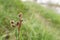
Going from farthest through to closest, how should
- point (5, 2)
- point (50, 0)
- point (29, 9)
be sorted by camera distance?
point (50, 0), point (29, 9), point (5, 2)

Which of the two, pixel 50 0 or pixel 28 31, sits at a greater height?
pixel 28 31

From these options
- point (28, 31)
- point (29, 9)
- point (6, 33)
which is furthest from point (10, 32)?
point (29, 9)

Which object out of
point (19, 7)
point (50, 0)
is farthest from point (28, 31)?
point (50, 0)

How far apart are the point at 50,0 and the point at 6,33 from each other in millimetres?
2990

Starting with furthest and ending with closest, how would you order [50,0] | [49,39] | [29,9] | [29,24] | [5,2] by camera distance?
[50,0], [29,9], [5,2], [29,24], [49,39]

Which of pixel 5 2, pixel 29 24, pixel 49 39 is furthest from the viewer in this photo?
pixel 5 2

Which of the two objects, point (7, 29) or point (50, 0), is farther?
point (50, 0)

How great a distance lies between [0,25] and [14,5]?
0.85 m

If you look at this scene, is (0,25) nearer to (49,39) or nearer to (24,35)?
(24,35)

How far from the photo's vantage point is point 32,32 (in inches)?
113

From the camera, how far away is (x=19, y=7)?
3.73 metres

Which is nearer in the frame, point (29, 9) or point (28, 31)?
point (28, 31)

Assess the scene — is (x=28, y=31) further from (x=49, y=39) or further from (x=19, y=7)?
(x=19, y=7)

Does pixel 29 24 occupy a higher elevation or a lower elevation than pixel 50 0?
higher
